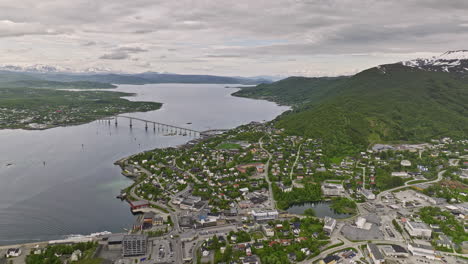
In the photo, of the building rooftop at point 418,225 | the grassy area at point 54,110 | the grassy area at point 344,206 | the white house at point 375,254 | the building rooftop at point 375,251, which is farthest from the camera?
the grassy area at point 54,110

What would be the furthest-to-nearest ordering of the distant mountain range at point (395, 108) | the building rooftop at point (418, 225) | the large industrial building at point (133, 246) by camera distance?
1. the distant mountain range at point (395, 108)
2. the building rooftop at point (418, 225)
3. the large industrial building at point (133, 246)

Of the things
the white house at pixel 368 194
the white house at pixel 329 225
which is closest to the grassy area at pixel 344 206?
the white house at pixel 368 194

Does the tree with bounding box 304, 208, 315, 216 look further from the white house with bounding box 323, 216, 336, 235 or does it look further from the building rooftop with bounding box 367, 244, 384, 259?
the building rooftop with bounding box 367, 244, 384, 259

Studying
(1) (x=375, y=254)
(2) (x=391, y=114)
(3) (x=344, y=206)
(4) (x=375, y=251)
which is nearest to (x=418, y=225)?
(4) (x=375, y=251)

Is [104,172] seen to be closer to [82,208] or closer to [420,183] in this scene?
[82,208]

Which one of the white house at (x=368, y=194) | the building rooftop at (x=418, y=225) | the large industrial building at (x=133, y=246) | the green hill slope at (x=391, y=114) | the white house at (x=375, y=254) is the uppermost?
the green hill slope at (x=391, y=114)

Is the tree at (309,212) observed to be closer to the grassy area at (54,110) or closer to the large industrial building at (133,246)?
the large industrial building at (133,246)

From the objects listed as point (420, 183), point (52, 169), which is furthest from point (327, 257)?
point (52, 169)
